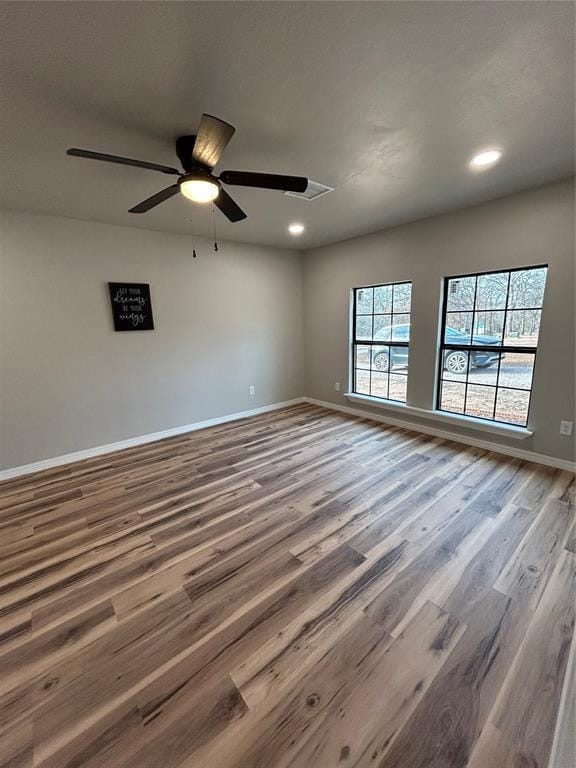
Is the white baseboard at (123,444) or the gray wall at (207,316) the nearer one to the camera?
the gray wall at (207,316)

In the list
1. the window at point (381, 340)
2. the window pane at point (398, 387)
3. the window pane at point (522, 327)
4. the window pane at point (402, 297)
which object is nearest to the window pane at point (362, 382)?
the window at point (381, 340)

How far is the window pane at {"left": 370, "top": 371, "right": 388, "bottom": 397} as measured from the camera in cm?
437

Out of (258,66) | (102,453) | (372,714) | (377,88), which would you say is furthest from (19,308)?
(372,714)

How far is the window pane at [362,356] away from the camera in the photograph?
14.9 feet

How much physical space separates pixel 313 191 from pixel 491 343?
2.36 metres

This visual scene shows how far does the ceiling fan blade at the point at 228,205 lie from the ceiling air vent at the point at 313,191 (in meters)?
0.62

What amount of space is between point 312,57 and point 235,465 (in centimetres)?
296

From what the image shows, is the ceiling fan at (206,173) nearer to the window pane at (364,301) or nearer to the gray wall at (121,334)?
the gray wall at (121,334)

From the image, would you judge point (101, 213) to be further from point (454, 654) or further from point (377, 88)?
point (454, 654)

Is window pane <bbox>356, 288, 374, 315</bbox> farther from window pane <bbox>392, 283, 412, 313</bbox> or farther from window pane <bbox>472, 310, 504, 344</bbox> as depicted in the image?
window pane <bbox>472, 310, 504, 344</bbox>

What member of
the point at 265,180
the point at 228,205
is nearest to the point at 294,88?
the point at 265,180

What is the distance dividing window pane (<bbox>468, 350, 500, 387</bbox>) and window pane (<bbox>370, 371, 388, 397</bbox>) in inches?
44.4

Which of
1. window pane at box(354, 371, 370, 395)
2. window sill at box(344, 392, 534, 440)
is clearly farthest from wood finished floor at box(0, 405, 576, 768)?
window pane at box(354, 371, 370, 395)

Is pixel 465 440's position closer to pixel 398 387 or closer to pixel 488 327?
pixel 398 387
